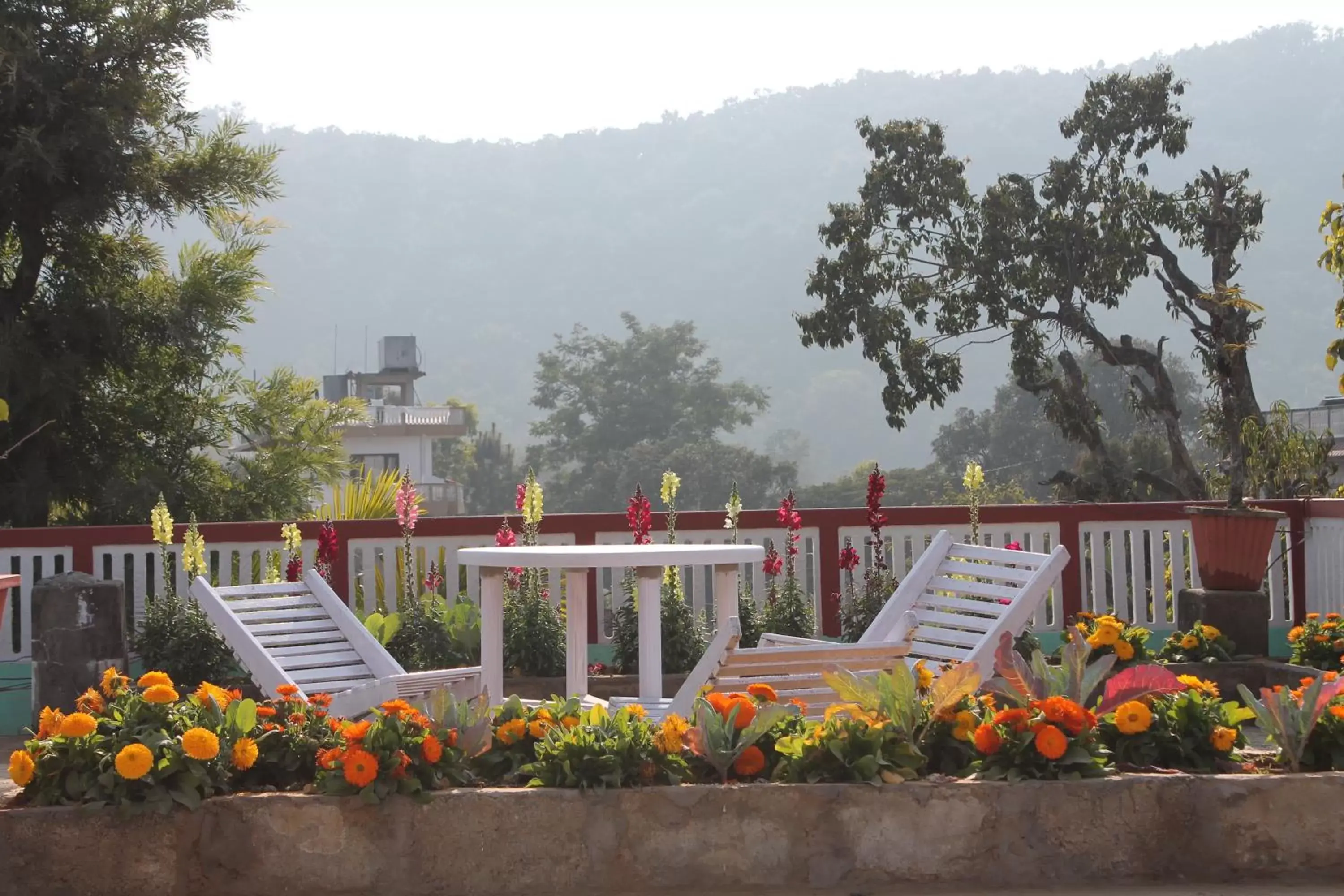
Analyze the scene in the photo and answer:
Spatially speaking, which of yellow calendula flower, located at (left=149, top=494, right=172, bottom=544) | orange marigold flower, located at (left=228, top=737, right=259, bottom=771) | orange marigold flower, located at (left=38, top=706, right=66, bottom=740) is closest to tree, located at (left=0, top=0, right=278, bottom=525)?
yellow calendula flower, located at (left=149, top=494, right=172, bottom=544)

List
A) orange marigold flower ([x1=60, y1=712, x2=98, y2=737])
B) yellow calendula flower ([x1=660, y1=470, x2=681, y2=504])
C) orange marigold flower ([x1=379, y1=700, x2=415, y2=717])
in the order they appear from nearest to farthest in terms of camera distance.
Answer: orange marigold flower ([x1=60, y1=712, x2=98, y2=737]) → orange marigold flower ([x1=379, y1=700, x2=415, y2=717]) → yellow calendula flower ([x1=660, y1=470, x2=681, y2=504])

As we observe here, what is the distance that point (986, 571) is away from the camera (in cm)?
679

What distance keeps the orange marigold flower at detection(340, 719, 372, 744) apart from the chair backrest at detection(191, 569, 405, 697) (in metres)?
2.03

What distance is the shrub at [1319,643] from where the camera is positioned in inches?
280

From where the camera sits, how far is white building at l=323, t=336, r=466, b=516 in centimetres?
4728

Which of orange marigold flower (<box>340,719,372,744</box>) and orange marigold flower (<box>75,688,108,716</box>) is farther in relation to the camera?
orange marigold flower (<box>75,688,108,716</box>)

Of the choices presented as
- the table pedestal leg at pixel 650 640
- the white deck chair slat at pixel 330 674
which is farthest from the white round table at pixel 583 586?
the white deck chair slat at pixel 330 674

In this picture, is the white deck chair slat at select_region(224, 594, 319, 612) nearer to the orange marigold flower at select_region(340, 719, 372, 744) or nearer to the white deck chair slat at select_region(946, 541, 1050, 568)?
the orange marigold flower at select_region(340, 719, 372, 744)

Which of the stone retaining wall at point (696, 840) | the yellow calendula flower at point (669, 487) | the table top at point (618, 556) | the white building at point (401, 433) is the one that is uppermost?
the white building at point (401, 433)

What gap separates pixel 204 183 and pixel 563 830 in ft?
44.3

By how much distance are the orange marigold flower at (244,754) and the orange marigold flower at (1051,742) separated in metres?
2.05

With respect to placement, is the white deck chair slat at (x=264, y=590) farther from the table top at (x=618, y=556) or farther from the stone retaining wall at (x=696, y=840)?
the stone retaining wall at (x=696, y=840)

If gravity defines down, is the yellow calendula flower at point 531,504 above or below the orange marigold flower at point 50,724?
above

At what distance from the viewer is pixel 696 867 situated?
153 inches
